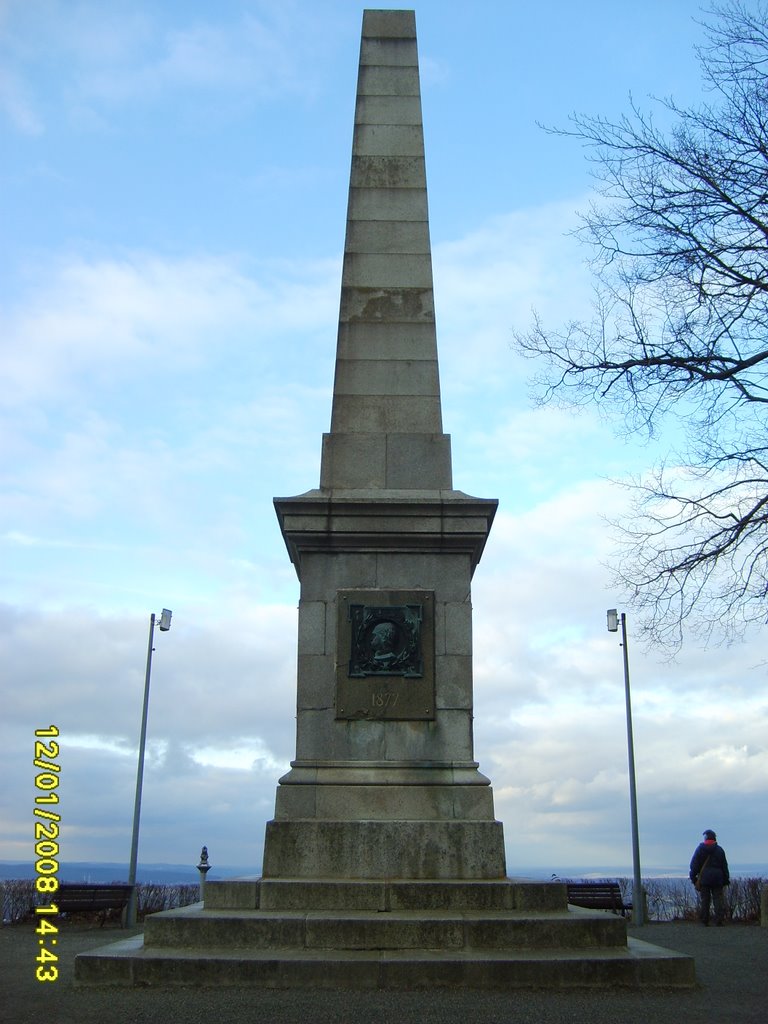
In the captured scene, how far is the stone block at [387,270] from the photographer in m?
12.1

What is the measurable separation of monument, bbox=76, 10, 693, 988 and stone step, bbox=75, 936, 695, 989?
0.02m

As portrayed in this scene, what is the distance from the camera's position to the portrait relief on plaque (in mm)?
10250

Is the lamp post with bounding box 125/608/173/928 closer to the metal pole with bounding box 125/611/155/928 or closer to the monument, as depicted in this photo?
the metal pole with bounding box 125/611/155/928

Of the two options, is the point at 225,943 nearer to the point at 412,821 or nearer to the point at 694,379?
the point at 412,821

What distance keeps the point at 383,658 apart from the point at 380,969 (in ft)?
10.4

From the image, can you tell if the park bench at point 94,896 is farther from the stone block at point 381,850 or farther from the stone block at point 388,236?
the stone block at point 388,236

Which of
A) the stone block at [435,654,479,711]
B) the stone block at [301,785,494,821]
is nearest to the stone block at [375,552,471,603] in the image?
the stone block at [435,654,479,711]

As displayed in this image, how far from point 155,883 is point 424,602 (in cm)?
1545

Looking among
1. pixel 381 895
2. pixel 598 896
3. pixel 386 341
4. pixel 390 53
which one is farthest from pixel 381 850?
pixel 598 896

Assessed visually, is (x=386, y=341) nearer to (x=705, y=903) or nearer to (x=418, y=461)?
(x=418, y=461)

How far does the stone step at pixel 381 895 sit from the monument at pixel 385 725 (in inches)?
0.5

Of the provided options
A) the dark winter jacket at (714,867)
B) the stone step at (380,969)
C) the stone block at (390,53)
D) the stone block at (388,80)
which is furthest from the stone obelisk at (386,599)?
the dark winter jacket at (714,867)

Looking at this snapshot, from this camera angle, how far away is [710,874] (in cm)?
1755

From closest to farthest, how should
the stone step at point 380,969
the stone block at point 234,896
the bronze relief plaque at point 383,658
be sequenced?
the stone step at point 380,969, the stone block at point 234,896, the bronze relief plaque at point 383,658
